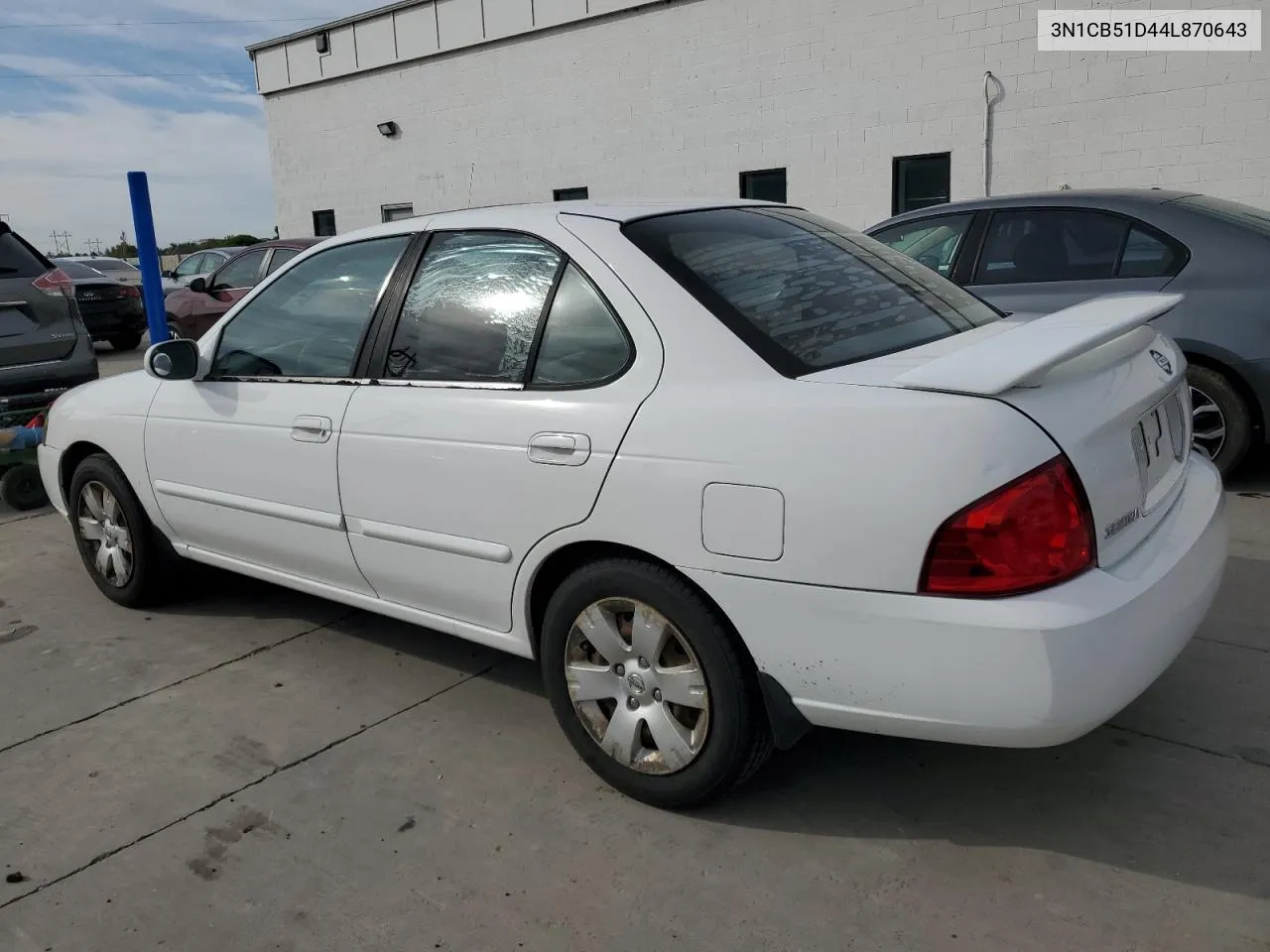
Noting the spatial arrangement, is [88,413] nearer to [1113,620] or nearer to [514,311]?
[514,311]

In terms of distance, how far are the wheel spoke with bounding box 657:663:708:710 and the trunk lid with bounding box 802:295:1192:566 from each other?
80 cm

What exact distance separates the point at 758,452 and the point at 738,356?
0.96ft

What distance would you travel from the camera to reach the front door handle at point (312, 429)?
3.37 meters

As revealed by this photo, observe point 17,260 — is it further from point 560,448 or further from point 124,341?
point 124,341

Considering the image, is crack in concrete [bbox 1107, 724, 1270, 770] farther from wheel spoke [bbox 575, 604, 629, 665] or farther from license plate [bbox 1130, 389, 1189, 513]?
wheel spoke [bbox 575, 604, 629, 665]

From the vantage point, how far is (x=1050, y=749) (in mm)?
2975

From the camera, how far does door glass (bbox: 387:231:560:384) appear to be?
300cm

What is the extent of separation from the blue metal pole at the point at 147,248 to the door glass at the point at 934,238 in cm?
573

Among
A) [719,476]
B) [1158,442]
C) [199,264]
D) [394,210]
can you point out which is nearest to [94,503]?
[719,476]

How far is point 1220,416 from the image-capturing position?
5.27m

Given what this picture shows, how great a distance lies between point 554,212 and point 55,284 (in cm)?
535

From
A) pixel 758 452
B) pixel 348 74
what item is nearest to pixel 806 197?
pixel 348 74

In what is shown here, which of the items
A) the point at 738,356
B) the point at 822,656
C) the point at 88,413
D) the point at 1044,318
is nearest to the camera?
the point at 822,656

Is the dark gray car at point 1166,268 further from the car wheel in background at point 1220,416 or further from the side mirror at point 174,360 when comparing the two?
the side mirror at point 174,360
